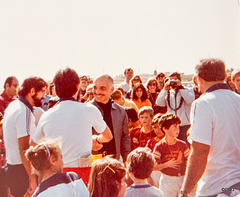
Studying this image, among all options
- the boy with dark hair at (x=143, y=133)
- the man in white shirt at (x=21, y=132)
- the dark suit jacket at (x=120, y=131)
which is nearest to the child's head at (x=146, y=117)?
the boy with dark hair at (x=143, y=133)

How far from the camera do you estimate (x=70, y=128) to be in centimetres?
242

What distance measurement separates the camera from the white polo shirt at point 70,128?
2.41 metres

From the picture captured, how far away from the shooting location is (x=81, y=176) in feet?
7.95

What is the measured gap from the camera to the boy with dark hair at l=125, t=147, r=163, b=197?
2.54 meters

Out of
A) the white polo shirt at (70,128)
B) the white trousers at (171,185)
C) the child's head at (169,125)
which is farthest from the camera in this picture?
the child's head at (169,125)

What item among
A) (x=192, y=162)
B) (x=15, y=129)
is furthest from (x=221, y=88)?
(x=15, y=129)

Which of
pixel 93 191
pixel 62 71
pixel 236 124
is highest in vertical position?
pixel 62 71

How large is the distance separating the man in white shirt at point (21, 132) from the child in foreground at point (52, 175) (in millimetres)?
778

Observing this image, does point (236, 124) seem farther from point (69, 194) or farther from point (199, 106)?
point (69, 194)

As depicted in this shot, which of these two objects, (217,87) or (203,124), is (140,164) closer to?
(203,124)

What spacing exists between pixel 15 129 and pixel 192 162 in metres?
1.73

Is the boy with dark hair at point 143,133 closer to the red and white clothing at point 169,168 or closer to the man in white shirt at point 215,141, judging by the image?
the red and white clothing at point 169,168

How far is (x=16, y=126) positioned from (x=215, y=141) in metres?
1.80

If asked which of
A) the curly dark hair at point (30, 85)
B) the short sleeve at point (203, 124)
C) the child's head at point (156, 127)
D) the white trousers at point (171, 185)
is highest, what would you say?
the curly dark hair at point (30, 85)
